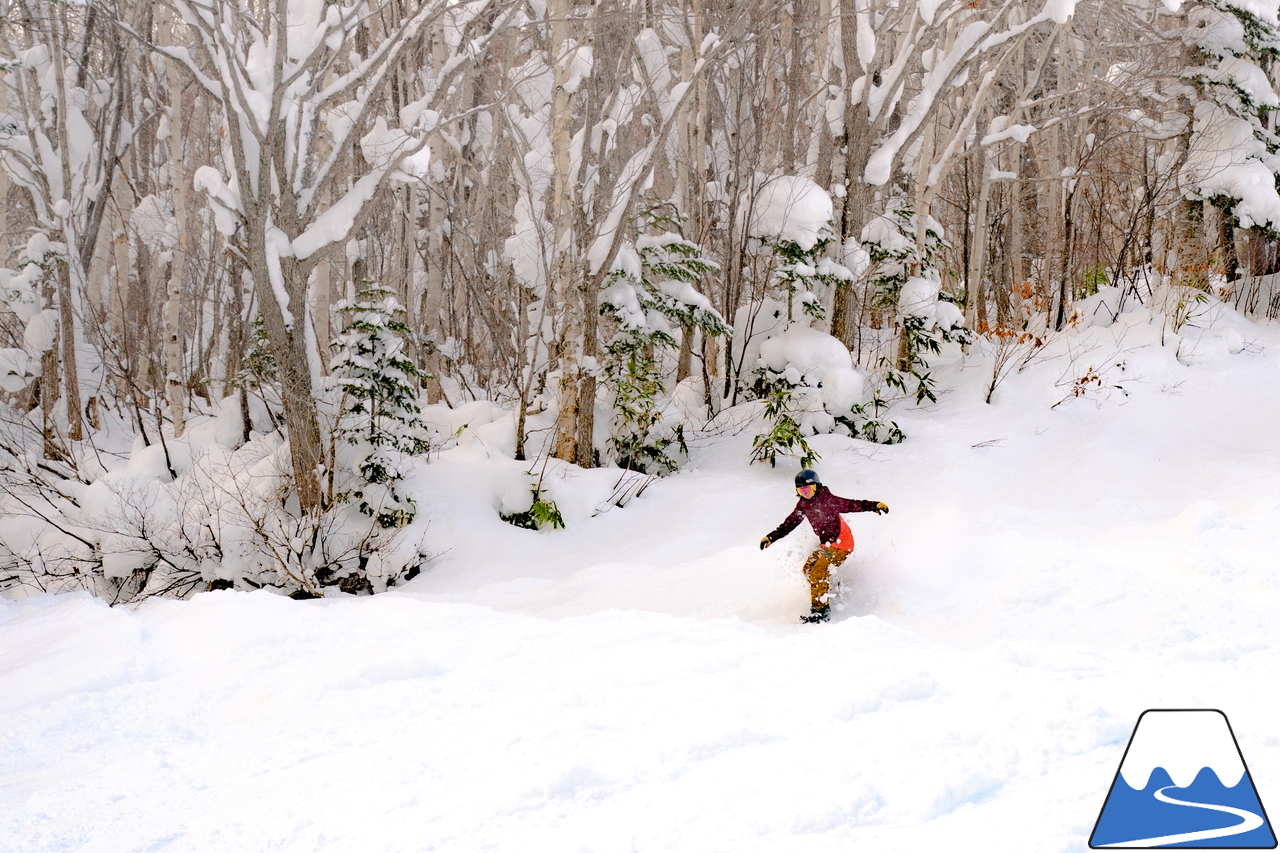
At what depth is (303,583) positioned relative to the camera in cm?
735

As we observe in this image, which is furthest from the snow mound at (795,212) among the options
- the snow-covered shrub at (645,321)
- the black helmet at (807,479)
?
the black helmet at (807,479)

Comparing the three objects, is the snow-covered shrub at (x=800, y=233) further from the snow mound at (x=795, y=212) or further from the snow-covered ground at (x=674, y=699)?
the snow-covered ground at (x=674, y=699)

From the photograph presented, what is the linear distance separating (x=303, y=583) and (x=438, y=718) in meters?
4.86

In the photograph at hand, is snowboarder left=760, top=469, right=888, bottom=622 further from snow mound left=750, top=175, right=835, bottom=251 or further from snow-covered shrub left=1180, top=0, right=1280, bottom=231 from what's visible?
snow-covered shrub left=1180, top=0, right=1280, bottom=231

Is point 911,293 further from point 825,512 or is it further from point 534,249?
point 825,512

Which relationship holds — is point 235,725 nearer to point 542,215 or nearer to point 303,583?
point 303,583

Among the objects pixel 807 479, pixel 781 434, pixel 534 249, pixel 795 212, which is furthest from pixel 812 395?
pixel 807 479

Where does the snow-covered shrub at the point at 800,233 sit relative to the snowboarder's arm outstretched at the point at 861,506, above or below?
Result: above

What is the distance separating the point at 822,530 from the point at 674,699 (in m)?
2.56

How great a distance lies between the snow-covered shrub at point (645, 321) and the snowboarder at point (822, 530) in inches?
166

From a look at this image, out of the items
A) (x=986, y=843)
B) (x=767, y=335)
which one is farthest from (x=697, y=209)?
(x=986, y=843)

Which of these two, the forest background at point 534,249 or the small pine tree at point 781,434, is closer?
the forest background at point 534,249

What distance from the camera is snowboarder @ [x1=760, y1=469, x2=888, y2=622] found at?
526 centimetres

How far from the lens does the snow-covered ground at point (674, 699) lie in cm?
230
